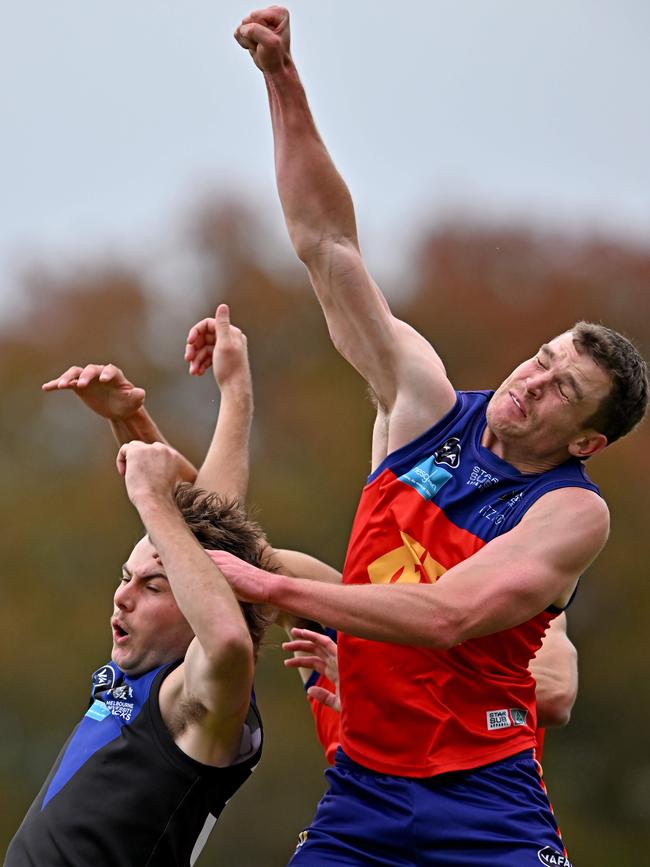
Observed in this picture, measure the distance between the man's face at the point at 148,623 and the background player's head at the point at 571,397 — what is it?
129cm

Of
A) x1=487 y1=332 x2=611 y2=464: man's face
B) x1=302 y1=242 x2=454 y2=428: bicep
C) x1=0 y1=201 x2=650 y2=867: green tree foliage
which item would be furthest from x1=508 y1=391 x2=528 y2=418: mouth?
x1=0 y1=201 x2=650 y2=867: green tree foliage

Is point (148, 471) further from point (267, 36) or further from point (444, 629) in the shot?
point (267, 36)

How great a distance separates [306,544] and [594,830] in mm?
5520

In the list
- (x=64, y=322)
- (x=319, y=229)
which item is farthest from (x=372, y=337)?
(x=64, y=322)

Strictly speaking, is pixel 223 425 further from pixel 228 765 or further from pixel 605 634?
pixel 605 634

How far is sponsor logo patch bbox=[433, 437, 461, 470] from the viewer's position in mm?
5168

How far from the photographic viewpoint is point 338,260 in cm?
517

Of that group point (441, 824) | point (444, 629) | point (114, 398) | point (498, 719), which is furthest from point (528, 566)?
point (114, 398)

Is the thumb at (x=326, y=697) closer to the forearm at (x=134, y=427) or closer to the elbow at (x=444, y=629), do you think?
the elbow at (x=444, y=629)

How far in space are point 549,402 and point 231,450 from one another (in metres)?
1.60

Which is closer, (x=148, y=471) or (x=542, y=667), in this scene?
(x=148, y=471)

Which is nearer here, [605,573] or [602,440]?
[602,440]

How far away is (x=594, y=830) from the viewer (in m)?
19.1

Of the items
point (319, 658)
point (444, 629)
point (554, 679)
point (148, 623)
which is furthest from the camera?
point (554, 679)
